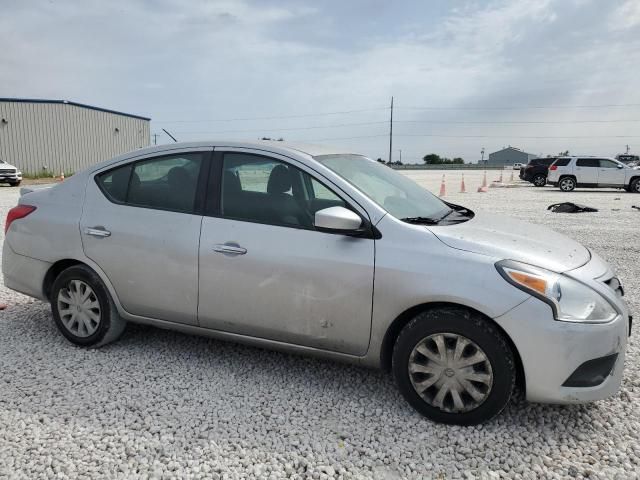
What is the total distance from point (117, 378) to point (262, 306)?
1164 millimetres

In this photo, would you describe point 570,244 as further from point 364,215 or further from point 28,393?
point 28,393

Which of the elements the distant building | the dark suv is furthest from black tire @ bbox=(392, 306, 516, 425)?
the distant building

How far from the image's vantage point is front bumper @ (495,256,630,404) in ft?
8.86

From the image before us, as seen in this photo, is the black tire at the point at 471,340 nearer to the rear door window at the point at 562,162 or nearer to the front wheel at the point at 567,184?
the front wheel at the point at 567,184

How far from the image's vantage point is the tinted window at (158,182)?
374cm

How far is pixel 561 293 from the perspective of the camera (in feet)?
9.04

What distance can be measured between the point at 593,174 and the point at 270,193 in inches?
955

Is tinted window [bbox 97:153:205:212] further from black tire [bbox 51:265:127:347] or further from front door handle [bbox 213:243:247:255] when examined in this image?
black tire [bbox 51:265:127:347]

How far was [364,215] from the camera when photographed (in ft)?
10.4

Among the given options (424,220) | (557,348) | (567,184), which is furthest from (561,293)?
(567,184)

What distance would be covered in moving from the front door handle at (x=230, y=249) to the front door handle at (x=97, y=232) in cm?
97

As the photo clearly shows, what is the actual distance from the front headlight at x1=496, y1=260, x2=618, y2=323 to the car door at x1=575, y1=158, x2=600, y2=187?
2386cm

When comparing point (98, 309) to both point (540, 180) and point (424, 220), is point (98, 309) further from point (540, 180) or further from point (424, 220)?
point (540, 180)

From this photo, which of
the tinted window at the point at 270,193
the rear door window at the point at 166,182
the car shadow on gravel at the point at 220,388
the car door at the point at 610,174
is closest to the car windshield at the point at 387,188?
the tinted window at the point at 270,193
